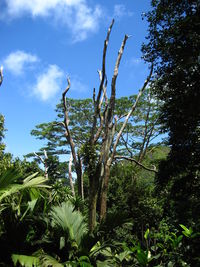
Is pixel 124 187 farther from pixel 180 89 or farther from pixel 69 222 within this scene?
pixel 69 222

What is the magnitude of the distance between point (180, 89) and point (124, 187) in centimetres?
889

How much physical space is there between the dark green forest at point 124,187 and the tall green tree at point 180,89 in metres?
0.03

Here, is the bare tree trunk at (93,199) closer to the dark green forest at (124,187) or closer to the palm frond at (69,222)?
the dark green forest at (124,187)

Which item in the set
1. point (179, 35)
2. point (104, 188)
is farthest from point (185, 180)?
point (179, 35)

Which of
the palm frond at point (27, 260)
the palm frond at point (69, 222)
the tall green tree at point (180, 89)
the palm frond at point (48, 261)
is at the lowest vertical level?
the palm frond at point (48, 261)

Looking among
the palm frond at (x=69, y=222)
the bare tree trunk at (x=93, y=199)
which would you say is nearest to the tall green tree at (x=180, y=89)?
the bare tree trunk at (x=93, y=199)

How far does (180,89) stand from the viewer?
28.5 ft

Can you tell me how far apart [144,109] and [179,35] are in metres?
10.8

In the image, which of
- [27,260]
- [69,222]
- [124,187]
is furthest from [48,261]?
[124,187]

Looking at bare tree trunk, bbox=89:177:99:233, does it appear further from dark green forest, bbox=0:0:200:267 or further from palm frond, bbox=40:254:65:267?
palm frond, bbox=40:254:65:267

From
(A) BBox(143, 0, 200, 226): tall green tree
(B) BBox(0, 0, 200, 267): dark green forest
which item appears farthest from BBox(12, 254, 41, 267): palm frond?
(A) BBox(143, 0, 200, 226): tall green tree

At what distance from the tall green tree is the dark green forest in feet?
0.10

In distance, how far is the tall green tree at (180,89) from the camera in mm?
8133

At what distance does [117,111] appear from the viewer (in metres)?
18.2
